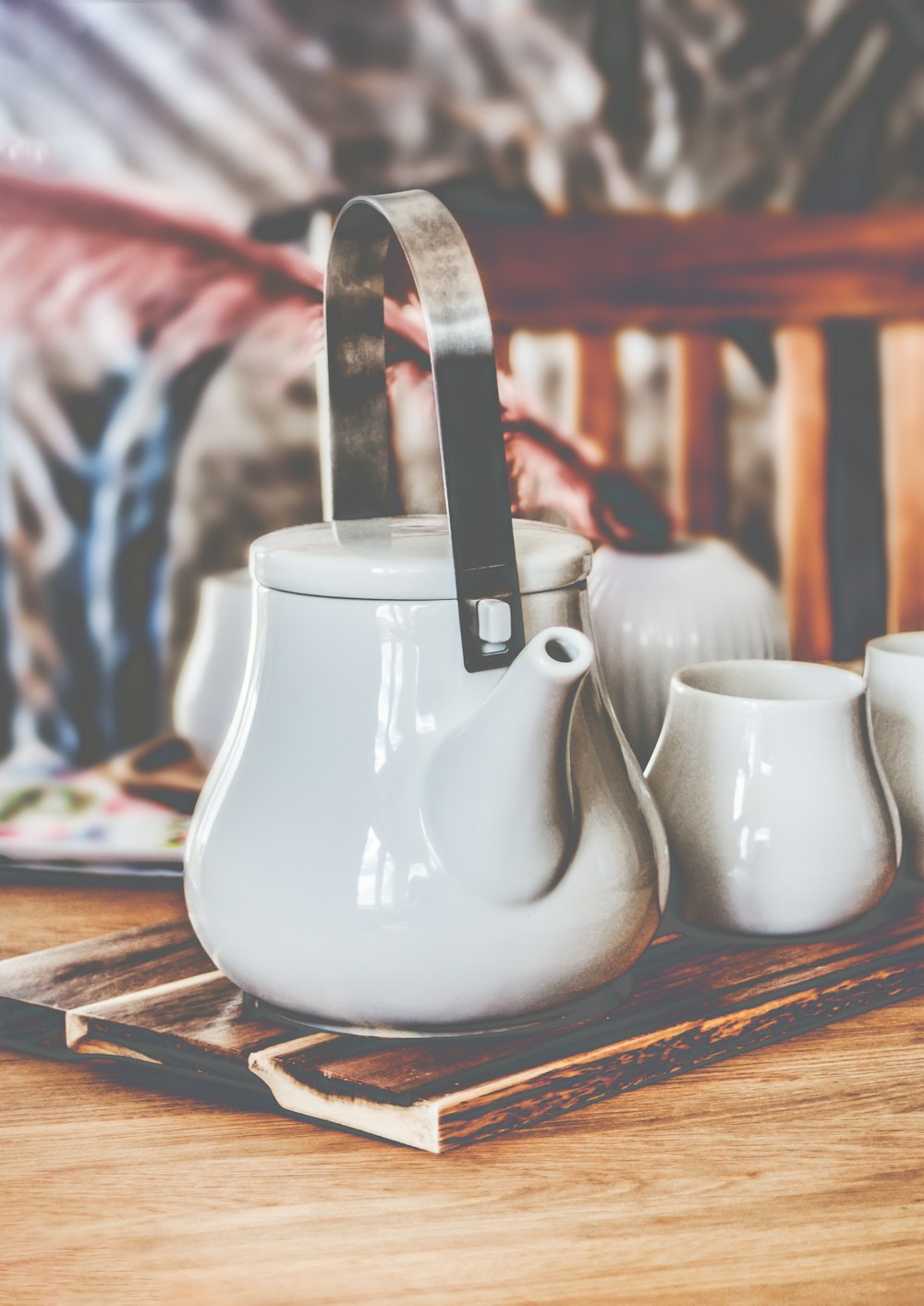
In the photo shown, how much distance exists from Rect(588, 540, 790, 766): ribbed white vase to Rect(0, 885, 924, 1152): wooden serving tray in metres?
0.14

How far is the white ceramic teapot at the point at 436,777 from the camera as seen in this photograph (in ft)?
1.29

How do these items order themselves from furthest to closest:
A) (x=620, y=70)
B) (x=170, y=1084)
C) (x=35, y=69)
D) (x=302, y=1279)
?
(x=620, y=70) → (x=35, y=69) → (x=170, y=1084) → (x=302, y=1279)

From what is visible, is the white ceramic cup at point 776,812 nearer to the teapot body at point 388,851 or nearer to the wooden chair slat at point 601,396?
the teapot body at point 388,851

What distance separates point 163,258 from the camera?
5.50 ft

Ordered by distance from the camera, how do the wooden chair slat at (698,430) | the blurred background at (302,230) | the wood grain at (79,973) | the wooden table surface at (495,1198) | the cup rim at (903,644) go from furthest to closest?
the wooden chair slat at (698,430) → the blurred background at (302,230) → the cup rim at (903,644) → the wood grain at (79,973) → the wooden table surface at (495,1198)

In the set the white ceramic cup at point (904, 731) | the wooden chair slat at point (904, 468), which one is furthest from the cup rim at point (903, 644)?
the wooden chair slat at point (904, 468)

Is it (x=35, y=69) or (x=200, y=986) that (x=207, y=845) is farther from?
(x=35, y=69)

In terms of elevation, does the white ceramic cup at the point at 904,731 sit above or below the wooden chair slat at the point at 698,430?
below

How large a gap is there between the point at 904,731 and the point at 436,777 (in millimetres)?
254

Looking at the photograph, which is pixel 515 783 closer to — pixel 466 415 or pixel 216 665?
pixel 466 415

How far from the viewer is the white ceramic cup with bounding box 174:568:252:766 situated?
67 cm

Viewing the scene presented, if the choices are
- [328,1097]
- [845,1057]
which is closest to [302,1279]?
[328,1097]

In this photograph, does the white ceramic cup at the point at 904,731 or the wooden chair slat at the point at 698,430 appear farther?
the wooden chair slat at the point at 698,430

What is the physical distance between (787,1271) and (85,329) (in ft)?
4.78
